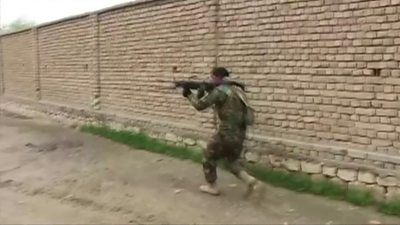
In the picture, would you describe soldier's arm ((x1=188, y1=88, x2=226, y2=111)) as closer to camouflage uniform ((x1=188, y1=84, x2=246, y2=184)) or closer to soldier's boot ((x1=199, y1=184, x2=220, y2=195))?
camouflage uniform ((x1=188, y1=84, x2=246, y2=184))

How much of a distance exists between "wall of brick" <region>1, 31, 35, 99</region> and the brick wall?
5.99 metres

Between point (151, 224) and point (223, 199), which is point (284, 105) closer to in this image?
point (223, 199)

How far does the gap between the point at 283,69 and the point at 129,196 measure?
259 cm

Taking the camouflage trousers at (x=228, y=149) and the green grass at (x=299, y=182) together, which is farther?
the camouflage trousers at (x=228, y=149)

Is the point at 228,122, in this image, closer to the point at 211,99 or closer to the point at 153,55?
the point at 211,99

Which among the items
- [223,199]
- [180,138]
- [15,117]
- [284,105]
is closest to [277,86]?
[284,105]

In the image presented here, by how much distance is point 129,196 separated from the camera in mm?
7133

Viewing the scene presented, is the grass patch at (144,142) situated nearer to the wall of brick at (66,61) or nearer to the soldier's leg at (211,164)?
the wall of brick at (66,61)

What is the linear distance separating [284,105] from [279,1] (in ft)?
4.50

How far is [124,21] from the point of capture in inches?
449

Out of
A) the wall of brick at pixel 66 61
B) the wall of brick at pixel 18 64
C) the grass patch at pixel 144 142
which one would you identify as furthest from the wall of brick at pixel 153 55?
the wall of brick at pixel 18 64

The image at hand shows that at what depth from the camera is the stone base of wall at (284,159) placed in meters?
6.24

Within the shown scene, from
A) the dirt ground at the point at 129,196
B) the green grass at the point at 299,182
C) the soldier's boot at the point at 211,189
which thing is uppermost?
the green grass at the point at 299,182

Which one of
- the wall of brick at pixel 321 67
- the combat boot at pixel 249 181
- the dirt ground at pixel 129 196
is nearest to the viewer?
the dirt ground at pixel 129 196
